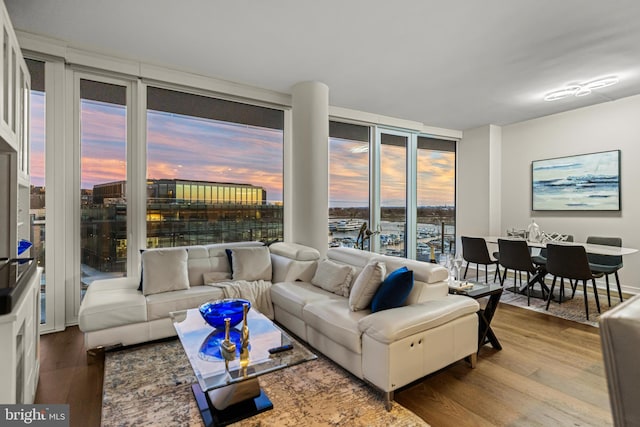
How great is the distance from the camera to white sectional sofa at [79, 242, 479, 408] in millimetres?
2113

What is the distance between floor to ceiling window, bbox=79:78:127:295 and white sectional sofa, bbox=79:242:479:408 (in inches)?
18.3

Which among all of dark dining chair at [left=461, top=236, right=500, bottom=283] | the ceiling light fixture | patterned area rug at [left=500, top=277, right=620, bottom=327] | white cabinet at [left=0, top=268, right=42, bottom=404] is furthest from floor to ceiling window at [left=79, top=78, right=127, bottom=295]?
the ceiling light fixture

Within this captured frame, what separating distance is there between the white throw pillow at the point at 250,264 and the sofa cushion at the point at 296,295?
26 centimetres

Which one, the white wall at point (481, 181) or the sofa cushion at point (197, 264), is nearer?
the sofa cushion at point (197, 264)

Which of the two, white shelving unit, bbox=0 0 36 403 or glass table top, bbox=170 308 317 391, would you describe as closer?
white shelving unit, bbox=0 0 36 403

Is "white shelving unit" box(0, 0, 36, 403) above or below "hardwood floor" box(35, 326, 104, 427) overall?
above

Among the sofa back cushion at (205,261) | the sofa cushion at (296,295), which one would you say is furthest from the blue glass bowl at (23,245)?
the sofa cushion at (296,295)

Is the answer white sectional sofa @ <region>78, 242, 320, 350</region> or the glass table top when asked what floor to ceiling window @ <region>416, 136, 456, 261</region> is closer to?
white sectional sofa @ <region>78, 242, 320, 350</region>

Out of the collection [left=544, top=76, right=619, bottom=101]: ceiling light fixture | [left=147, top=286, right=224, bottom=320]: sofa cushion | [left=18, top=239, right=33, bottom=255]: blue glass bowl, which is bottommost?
[left=147, top=286, right=224, bottom=320]: sofa cushion

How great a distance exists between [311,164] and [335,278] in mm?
1697

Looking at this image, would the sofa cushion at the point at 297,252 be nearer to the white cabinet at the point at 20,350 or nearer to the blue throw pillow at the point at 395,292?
the blue throw pillow at the point at 395,292

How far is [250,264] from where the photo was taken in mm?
3627

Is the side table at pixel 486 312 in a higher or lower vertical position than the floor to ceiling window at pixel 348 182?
lower

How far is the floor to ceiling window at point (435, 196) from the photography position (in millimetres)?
6383
